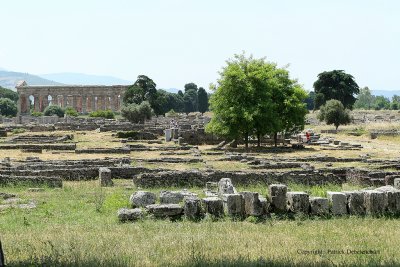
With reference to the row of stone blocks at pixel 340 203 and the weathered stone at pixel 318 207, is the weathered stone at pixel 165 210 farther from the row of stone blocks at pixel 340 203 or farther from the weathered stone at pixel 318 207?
the weathered stone at pixel 318 207

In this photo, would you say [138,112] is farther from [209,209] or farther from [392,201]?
[392,201]

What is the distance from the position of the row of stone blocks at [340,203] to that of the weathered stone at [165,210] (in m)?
2.28

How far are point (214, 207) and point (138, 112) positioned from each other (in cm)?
7124

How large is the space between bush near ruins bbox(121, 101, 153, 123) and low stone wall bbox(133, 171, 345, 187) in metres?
62.2

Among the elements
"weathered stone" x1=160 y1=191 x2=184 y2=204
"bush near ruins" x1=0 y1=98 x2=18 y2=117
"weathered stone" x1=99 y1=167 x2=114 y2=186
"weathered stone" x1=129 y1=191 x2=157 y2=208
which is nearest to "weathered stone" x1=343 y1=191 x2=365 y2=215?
"weathered stone" x1=160 y1=191 x2=184 y2=204

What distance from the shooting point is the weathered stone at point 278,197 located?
14.9 m

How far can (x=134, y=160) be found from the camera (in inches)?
1320

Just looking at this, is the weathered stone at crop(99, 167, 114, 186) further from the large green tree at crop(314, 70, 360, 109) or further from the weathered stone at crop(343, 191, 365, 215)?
the large green tree at crop(314, 70, 360, 109)

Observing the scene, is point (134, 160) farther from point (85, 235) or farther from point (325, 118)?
point (325, 118)

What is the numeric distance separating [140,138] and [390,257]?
49001 mm

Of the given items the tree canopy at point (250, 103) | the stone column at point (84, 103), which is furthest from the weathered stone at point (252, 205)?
the stone column at point (84, 103)

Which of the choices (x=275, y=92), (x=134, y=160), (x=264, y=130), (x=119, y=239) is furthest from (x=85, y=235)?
(x=275, y=92)

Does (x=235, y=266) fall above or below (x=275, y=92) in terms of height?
below

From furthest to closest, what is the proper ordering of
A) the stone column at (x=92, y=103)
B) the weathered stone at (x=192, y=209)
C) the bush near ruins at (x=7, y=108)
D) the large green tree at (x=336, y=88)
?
the stone column at (x=92, y=103), the bush near ruins at (x=7, y=108), the large green tree at (x=336, y=88), the weathered stone at (x=192, y=209)
